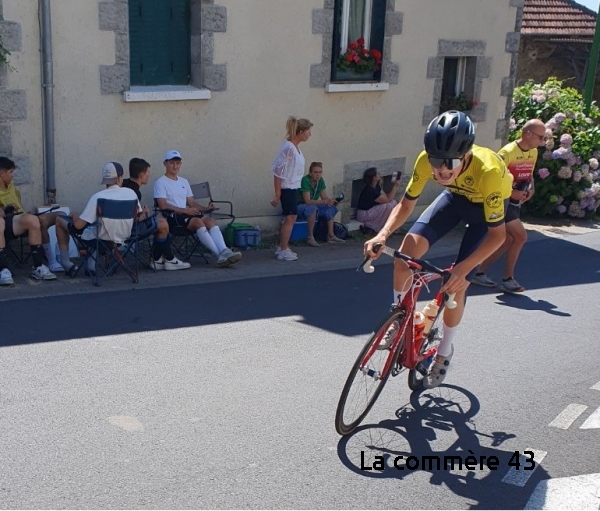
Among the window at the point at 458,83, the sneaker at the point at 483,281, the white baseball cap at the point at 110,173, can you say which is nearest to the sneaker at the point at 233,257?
the white baseball cap at the point at 110,173

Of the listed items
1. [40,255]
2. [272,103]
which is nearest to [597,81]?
[272,103]

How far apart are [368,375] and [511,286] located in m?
4.32

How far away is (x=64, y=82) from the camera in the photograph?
30.2 feet

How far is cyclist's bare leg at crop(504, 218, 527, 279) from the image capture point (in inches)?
353

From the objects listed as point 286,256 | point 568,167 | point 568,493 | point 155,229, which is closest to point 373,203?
point 286,256

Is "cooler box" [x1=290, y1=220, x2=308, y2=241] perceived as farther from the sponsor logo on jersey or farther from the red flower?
the sponsor logo on jersey

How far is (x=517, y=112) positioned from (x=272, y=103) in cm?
578

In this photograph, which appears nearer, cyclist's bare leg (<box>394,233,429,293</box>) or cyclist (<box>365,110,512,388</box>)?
cyclist (<box>365,110,512,388</box>)

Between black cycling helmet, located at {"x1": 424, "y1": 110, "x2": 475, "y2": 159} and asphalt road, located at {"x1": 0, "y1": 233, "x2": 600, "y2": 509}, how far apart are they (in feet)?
5.66

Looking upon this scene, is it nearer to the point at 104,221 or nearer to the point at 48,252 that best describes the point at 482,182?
the point at 104,221

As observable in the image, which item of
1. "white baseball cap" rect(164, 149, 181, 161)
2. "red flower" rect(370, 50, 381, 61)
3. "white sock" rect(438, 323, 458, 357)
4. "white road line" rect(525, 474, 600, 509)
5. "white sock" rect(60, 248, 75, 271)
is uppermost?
"red flower" rect(370, 50, 381, 61)

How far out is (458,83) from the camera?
13773mm

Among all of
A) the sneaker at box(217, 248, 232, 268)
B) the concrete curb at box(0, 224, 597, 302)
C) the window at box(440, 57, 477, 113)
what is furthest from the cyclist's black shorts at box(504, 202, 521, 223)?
the window at box(440, 57, 477, 113)

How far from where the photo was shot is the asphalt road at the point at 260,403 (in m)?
4.51
